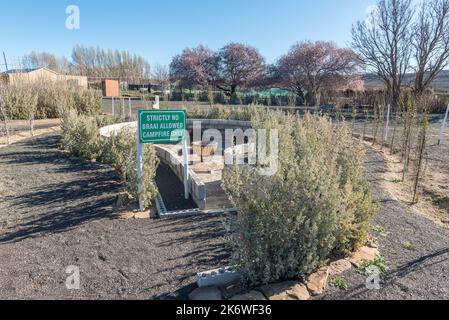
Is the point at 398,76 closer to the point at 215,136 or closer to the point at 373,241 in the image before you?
the point at 215,136

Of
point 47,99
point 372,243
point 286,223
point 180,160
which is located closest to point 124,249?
point 286,223

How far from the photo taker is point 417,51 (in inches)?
749

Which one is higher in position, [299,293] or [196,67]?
[196,67]

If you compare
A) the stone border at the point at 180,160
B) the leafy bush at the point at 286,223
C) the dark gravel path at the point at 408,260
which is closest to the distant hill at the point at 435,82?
the stone border at the point at 180,160

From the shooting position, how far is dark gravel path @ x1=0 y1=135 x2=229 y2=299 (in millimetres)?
2389

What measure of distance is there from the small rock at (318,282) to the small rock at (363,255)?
359mm

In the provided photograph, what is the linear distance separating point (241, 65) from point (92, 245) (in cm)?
2803

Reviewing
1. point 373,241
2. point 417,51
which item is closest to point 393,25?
point 417,51

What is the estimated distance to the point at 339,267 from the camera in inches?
98.4

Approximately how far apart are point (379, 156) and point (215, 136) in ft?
15.2

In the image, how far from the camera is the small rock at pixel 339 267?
8.00 ft

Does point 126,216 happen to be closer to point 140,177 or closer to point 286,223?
point 140,177

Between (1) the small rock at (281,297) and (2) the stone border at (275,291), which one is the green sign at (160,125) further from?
(1) the small rock at (281,297)
